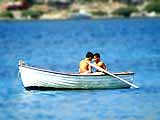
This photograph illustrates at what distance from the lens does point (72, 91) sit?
140 feet

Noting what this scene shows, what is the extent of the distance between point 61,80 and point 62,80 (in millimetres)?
46

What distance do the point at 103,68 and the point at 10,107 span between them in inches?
235

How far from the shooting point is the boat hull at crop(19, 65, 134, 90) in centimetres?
4197

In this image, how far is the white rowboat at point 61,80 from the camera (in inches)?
1652

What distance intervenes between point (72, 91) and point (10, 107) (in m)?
4.76

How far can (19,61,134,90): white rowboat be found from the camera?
4197 cm

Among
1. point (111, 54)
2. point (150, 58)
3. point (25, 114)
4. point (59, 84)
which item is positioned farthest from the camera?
point (111, 54)

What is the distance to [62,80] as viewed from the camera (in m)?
42.1

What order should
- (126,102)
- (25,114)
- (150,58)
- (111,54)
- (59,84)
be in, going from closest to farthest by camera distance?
1. (25,114)
2. (126,102)
3. (59,84)
4. (150,58)
5. (111,54)

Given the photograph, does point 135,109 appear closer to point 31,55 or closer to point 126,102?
point 126,102

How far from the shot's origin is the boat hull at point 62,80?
41969 millimetres

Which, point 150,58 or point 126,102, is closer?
point 126,102

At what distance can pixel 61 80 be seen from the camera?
42125mm

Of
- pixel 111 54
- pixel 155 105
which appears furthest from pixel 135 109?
pixel 111 54
